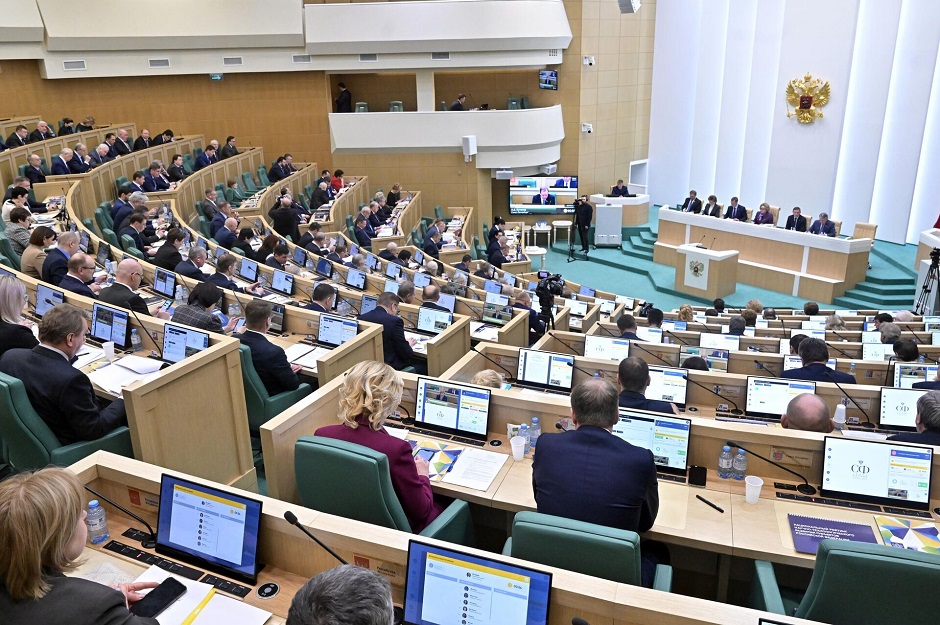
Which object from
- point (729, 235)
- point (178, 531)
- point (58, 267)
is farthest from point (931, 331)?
point (58, 267)

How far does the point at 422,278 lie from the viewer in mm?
8961

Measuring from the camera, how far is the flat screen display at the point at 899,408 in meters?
4.23

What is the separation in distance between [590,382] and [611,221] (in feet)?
44.4

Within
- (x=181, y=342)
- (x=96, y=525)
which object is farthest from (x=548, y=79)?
(x=96, y=525)

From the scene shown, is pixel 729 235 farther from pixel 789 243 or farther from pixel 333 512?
pixel 333 512

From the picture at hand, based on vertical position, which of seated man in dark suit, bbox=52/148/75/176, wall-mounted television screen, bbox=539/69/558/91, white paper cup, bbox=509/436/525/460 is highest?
wall-mounted television screen, bbox=539/69/558/91

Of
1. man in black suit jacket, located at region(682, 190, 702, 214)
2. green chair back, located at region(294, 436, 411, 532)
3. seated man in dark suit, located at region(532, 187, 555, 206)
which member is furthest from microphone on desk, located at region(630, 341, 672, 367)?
seated man in dark suit, located at region(532, 187, 555, 206)

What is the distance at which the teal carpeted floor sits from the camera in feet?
39.5

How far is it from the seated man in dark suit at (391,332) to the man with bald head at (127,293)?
173cm

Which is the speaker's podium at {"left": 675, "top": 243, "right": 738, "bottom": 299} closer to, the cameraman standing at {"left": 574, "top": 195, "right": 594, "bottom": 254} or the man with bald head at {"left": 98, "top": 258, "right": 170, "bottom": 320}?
the cameraman standing at {"left": 574, "top": 195, "right": 594, "bottom": 254}

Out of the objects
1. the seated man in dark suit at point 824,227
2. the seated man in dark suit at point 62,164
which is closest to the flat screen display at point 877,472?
the seated man in dark suit at point 824,227

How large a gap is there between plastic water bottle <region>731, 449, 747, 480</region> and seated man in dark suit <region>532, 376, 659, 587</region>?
807mm

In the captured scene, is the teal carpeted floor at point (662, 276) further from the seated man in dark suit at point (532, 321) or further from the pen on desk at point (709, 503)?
the pen on desk at point (709, 503)

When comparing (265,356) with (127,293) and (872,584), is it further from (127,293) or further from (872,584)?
(872,584)
